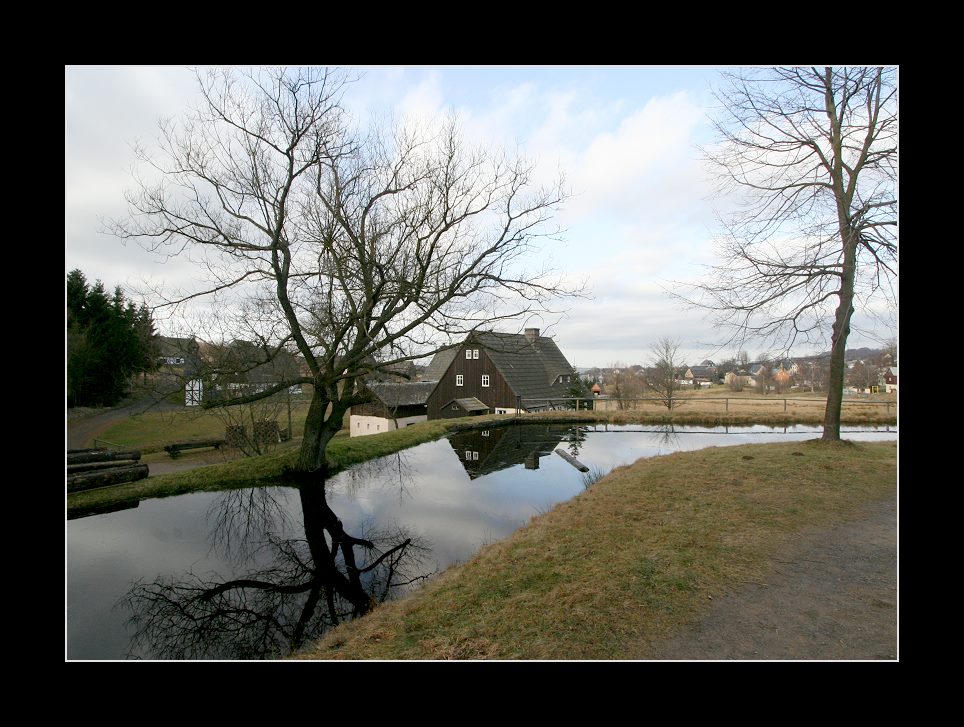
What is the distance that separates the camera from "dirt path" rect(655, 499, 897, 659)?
2.40 metres

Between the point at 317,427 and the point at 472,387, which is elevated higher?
the point at 472,387

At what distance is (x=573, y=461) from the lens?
28.8ft

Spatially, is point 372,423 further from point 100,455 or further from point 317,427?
point 100,455

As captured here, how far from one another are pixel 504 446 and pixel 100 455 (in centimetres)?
755

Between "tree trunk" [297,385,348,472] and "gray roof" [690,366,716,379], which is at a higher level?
"gray roof" [690,366,716,379]

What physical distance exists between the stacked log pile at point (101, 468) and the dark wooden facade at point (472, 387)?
10.00 metres

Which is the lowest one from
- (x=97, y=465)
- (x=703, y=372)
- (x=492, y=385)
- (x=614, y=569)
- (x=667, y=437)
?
(x=667, y=437)

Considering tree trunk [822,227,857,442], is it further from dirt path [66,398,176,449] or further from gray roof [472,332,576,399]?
dirt path [66,398,176,449]

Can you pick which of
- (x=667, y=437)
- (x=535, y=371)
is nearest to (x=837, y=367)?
(x=667, y=437)

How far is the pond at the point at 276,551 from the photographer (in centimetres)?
335

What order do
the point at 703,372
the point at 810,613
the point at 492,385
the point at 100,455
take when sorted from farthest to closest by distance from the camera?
the point at 492,385, the point at 703,372, the point at 100,455, the point at 810,613

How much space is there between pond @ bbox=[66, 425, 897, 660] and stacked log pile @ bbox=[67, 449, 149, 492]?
101 cm

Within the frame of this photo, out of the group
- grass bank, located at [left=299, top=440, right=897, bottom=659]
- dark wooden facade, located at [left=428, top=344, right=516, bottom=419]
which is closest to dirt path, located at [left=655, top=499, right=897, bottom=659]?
grass bank, located at [left=299, top=440, right=897, bottom=659]
